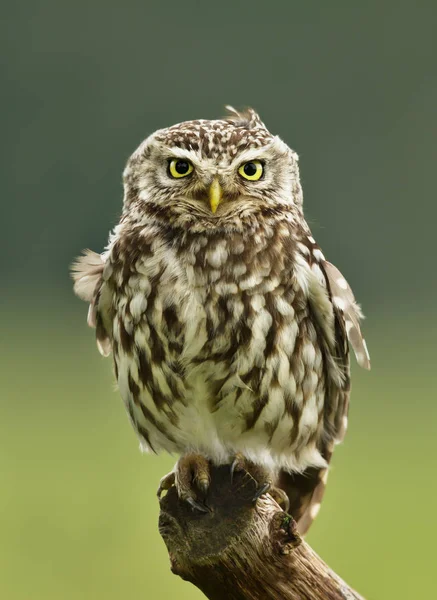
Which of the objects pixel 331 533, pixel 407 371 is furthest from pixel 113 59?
pixel 331 533

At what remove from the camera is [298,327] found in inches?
131

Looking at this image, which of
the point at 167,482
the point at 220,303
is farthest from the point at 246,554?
the point at 220,303

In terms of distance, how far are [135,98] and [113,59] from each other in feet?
2.47

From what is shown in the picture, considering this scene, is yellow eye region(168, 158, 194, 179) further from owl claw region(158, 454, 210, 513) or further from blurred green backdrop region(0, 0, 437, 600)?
blurred green backdrop region(0, 0, 437, 600)

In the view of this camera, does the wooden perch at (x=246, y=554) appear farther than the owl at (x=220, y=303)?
No

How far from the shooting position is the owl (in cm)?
321

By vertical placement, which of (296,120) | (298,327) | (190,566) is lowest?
(190,566)

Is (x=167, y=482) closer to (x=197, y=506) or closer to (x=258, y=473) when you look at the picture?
(x=258, y=473)

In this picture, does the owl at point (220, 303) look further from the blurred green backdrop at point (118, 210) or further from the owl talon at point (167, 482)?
the blurred green backdrop at point (118, 210)

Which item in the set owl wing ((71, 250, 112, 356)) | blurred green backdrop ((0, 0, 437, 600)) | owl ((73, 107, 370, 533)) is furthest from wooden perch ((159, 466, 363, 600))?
blurred green backdrop ((0, 0, 437, 600))

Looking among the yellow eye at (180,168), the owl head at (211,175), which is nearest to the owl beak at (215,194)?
the owl head at (211,175)

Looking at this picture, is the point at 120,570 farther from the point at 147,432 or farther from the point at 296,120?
the point at 296,120

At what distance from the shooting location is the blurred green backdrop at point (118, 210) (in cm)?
634

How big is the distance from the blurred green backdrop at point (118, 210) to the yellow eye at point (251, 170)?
2.84 m
